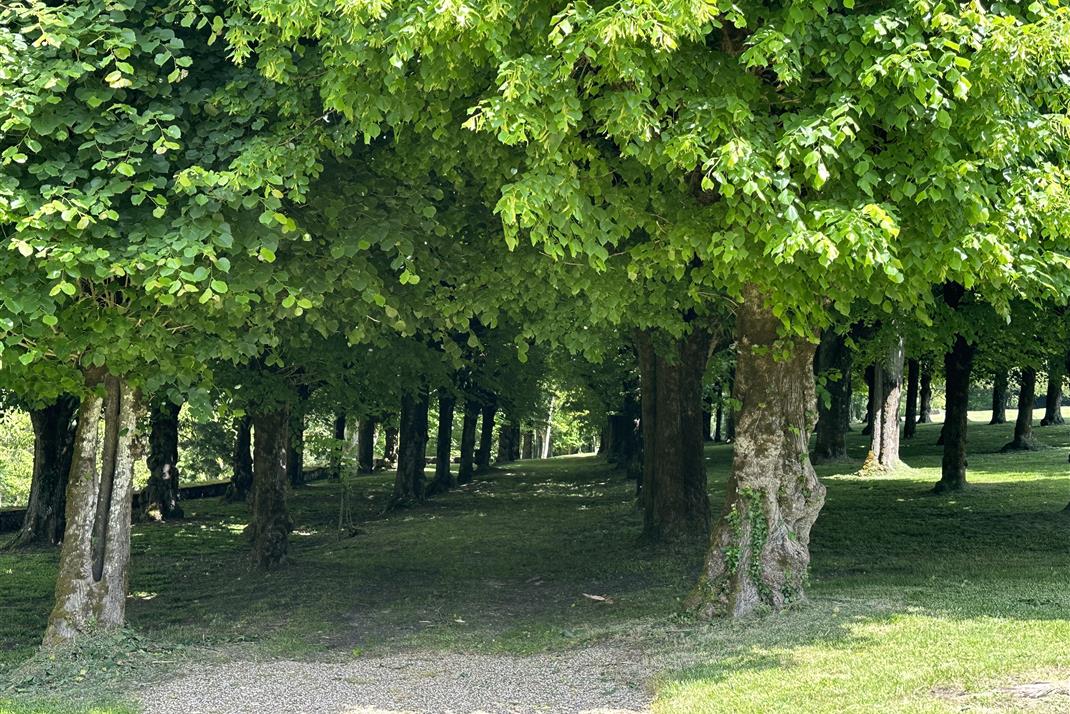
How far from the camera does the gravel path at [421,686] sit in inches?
347

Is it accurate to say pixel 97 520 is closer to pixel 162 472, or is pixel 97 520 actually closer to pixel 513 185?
pixel 513 185

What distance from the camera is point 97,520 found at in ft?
40.1

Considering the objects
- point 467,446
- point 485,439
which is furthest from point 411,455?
point 485,439

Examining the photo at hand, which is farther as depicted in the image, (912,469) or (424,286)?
(912,469)

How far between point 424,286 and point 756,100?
4726 mm

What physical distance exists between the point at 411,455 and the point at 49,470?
10.1m

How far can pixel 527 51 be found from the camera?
8.83 meters

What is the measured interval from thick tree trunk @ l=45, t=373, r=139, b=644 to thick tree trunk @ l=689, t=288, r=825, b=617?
6.78 m

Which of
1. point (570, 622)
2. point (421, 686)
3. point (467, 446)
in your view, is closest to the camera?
point (421, 686)

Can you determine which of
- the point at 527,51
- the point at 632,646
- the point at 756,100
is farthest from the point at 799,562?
the point at 527,51

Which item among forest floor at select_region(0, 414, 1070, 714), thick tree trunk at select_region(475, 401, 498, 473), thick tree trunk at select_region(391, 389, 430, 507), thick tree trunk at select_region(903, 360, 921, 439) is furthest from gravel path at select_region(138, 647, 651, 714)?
thick tree trunk at select_region(903, 360, 921, 439)

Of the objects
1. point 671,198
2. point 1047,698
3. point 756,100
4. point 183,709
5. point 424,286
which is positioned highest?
point 756,100

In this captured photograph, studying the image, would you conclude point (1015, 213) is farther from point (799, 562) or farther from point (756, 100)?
point (799, 562)

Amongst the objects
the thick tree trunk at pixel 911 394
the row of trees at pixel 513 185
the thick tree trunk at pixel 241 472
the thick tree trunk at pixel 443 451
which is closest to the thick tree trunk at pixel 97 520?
the row of trees at pixel 513 185
